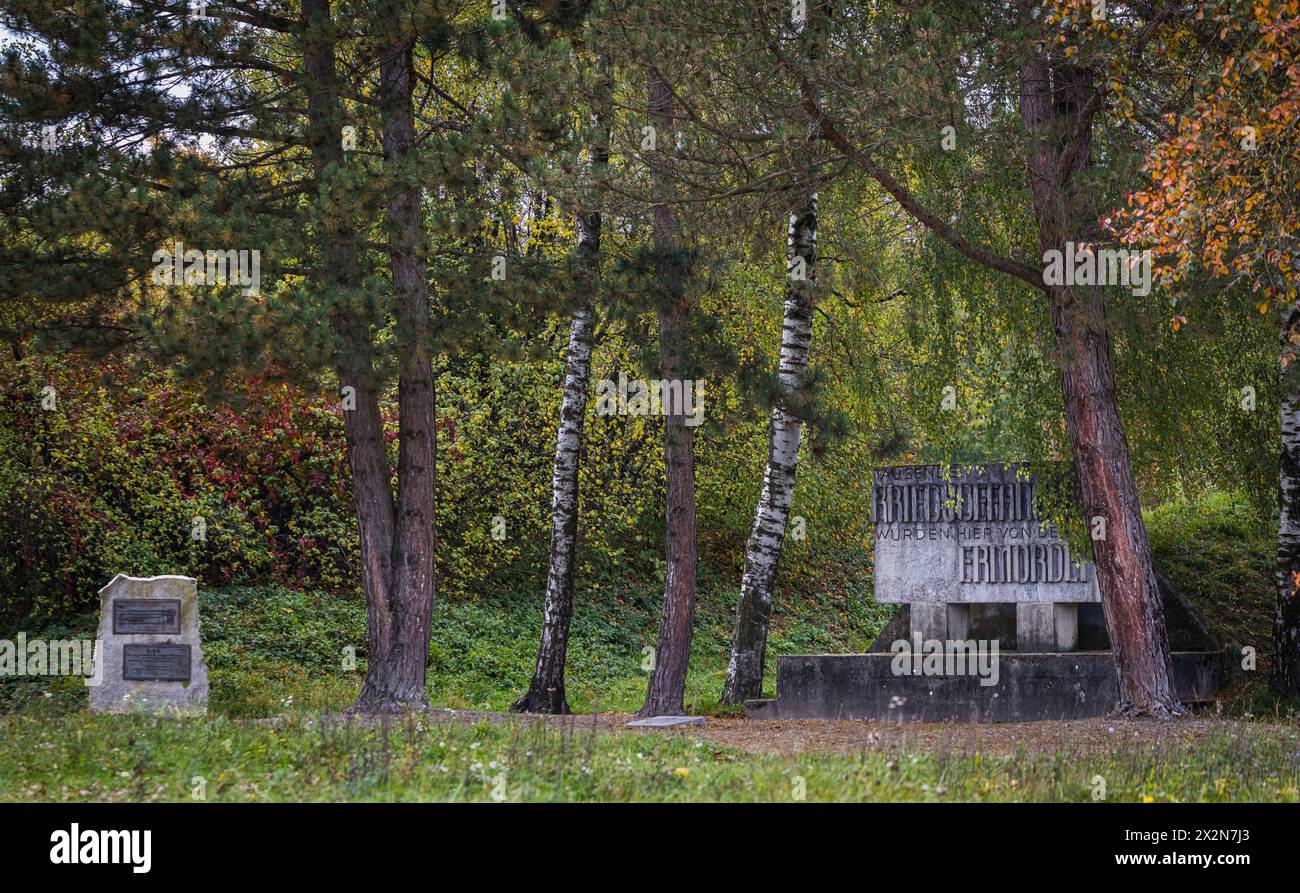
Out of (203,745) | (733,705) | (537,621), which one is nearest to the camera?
(203,745)

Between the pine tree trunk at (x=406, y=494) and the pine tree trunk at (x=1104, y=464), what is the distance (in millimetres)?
6130

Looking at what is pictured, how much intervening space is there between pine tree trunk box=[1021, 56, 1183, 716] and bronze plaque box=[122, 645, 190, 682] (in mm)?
8791

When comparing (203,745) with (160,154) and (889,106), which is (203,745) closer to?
(160,154)

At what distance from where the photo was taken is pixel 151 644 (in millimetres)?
12555

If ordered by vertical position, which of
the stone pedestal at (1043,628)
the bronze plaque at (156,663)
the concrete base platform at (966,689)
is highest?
the stone pedestal at (1043,628)

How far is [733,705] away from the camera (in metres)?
15.6

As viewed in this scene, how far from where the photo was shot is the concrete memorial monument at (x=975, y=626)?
577 inches

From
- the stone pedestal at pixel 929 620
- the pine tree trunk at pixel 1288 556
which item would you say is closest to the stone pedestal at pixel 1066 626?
the stone pedestal at pixel 929 620

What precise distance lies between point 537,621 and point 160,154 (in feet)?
37.6

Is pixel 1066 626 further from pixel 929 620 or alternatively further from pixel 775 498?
pixel 775 498

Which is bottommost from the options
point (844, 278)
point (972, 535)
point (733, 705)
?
point (733, 705)

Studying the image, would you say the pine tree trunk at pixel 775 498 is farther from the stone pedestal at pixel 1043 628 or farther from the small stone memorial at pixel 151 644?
the small stone memorial at pixel 151 644

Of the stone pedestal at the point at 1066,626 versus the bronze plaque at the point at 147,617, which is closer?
the bronze plaque at the point at 147,617
